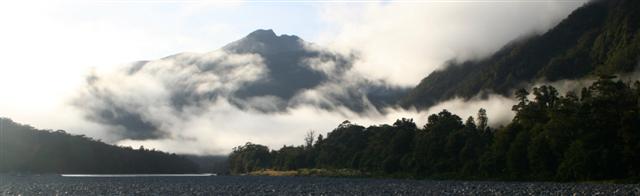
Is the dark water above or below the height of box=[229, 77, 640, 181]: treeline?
below

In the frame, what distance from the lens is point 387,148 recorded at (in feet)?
509

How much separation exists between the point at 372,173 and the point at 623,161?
69.8m

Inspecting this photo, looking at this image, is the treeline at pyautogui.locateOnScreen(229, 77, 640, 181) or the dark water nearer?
the dark water

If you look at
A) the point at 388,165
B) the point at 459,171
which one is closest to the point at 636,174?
the point at 459,171

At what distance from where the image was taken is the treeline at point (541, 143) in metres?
86.7

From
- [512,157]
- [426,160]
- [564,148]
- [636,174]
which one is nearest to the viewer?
[636,174]

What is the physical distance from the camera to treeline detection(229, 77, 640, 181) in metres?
86.7

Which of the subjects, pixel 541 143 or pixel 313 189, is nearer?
pixel 313 189

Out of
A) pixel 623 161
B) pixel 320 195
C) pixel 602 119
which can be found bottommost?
pixel 320 195

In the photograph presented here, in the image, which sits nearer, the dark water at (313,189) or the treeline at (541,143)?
the dark water at (313,189)

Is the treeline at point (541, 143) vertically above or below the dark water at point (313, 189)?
above

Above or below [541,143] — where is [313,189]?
below

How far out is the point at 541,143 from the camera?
9881cm

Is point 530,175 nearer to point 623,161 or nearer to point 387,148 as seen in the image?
point 623,161
